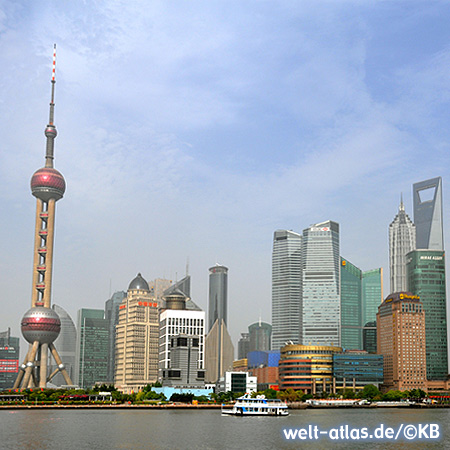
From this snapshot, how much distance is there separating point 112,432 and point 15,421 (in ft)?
160

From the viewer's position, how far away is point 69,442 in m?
131

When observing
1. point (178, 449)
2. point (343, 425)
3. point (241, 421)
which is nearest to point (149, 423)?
point (241, 421)

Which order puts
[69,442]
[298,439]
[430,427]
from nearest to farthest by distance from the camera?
[69,442] < [298,439] < [430,427]

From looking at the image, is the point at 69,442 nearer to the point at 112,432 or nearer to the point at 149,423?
the point at 112,432

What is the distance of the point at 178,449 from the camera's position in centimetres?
12131

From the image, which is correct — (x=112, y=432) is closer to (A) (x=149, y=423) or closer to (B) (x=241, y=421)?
(A) (x=149, y=423)

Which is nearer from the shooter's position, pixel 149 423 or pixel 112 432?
pixel 112 432

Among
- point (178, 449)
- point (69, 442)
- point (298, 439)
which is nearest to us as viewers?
point (178, 449)

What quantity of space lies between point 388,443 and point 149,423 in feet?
227

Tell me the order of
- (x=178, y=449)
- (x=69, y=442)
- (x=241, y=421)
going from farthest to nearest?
(x=241, y=421)
(x=69, y=442)
(x=178, y=449)

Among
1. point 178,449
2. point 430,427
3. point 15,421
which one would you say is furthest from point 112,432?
point 430,427

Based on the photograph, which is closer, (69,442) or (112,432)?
(69,442)

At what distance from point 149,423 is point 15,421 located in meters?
36.4

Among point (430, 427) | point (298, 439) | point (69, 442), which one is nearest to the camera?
point (69, 442)
